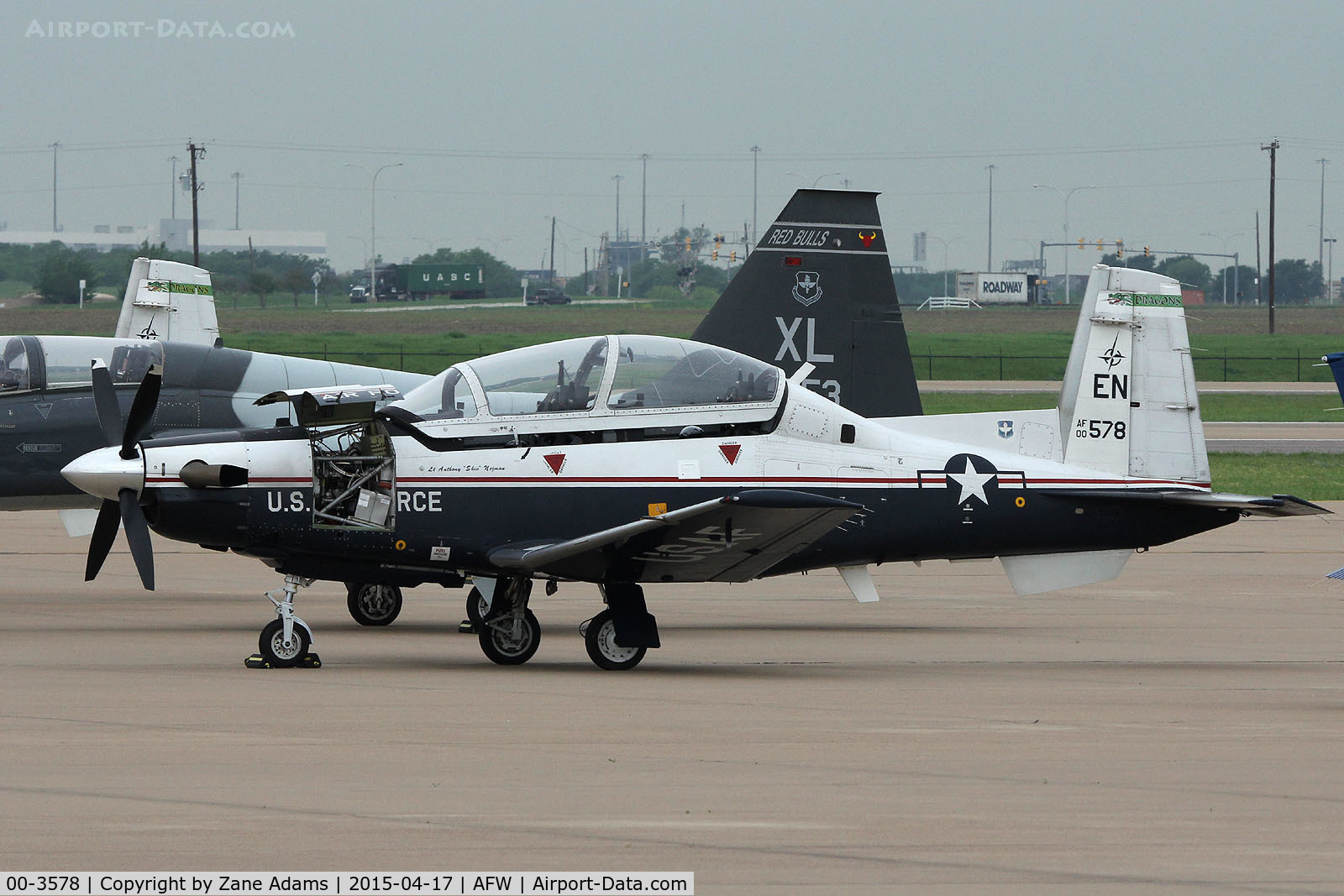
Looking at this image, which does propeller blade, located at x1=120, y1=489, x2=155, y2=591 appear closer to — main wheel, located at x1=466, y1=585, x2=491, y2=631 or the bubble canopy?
the bubble canopy

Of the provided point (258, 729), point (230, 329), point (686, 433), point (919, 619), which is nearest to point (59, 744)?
point (258, 729)

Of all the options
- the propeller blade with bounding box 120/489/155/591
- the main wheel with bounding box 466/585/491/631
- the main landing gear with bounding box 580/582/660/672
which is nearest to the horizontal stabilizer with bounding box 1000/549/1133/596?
the main landing gear with bounding box 580/582/660/672

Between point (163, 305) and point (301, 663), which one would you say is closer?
point (301, 663)

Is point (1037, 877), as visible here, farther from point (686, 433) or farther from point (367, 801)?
point (686, 433)

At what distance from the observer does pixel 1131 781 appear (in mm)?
7891

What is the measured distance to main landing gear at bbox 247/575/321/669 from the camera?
11023mm

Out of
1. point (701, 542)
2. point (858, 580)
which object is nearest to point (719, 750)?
point (701, 542)

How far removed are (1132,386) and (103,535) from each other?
27.0 ft

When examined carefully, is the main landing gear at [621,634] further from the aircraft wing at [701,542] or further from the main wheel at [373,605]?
the main wheel at [373,605]

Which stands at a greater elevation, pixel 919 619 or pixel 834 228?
pixel 834 228

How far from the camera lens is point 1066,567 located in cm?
1254

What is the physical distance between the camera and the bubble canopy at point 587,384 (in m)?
11.3

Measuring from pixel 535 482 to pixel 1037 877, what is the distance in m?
5.80

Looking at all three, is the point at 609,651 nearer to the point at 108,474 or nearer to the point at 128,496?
the point at 128,496
